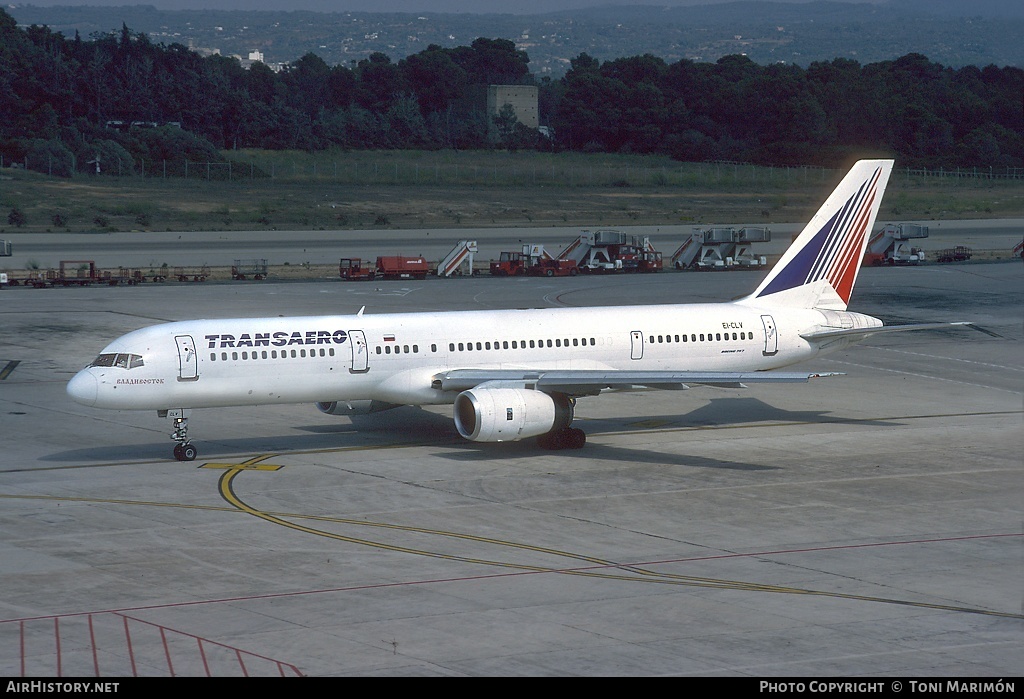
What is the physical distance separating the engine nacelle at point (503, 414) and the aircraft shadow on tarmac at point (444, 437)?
1451 millimetres

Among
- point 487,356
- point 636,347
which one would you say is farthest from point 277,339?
point 636,347

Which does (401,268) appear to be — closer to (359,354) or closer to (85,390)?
(359,354)

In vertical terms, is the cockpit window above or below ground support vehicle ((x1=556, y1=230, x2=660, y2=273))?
below

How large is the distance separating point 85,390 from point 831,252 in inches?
1044

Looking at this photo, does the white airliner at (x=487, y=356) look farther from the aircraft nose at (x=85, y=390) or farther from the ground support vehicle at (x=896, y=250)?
the ground support vehicle at (x=896, y=250)

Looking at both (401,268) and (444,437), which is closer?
(444,437)

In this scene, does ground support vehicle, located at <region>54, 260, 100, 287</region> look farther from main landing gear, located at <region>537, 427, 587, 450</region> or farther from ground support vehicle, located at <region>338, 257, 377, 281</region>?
main landing gear, located at <region>537, 427, 587, 450</region>

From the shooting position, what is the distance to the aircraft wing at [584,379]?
40500 millimetres

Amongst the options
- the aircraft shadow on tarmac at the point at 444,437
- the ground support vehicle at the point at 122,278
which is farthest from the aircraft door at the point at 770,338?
the ground support vehicle at the point at 122,278

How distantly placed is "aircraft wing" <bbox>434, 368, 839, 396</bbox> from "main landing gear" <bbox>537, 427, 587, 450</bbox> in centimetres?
124

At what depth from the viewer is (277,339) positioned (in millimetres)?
40562

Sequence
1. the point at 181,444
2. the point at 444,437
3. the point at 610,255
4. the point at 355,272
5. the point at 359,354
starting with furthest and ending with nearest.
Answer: the point at 610,255 < the point at 355,272 < the point at 444,437 < the point at 359,354 < the point at 181,444

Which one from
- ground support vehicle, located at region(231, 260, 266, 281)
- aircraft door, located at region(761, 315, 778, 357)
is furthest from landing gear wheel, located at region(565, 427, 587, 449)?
ground support vehicle, located at region(231, 260, 266, 281)
